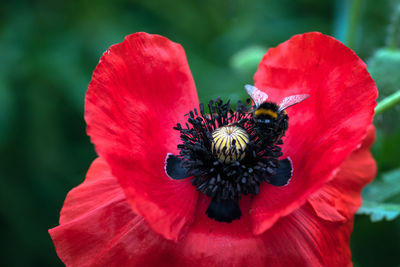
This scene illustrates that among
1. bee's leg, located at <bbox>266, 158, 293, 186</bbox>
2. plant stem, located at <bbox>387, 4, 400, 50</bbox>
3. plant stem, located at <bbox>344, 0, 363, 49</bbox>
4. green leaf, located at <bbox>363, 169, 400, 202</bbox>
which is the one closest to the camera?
bee's leg, located at <bbox>266, 158, 293, 186</bbox>

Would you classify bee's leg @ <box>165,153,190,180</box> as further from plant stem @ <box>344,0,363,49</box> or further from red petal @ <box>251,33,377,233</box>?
plant stem @ <box>344,0,363,49</box>

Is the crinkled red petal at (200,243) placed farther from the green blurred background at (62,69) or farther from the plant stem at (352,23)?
the plant stem at (352,23)

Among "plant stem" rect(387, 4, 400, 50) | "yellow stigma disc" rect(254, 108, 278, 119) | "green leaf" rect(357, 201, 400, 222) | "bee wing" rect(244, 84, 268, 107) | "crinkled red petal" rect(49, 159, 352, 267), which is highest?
"plant stem" rect(387, 4, 400, 50)

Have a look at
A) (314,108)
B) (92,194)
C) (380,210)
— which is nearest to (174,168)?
(92,194)

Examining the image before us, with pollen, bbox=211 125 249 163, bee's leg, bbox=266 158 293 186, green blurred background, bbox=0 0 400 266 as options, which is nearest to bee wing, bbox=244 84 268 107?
pollen, bbox=211 125 249 163

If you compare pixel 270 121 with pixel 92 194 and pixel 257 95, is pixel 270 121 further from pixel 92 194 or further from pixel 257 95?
pixel 92 194
